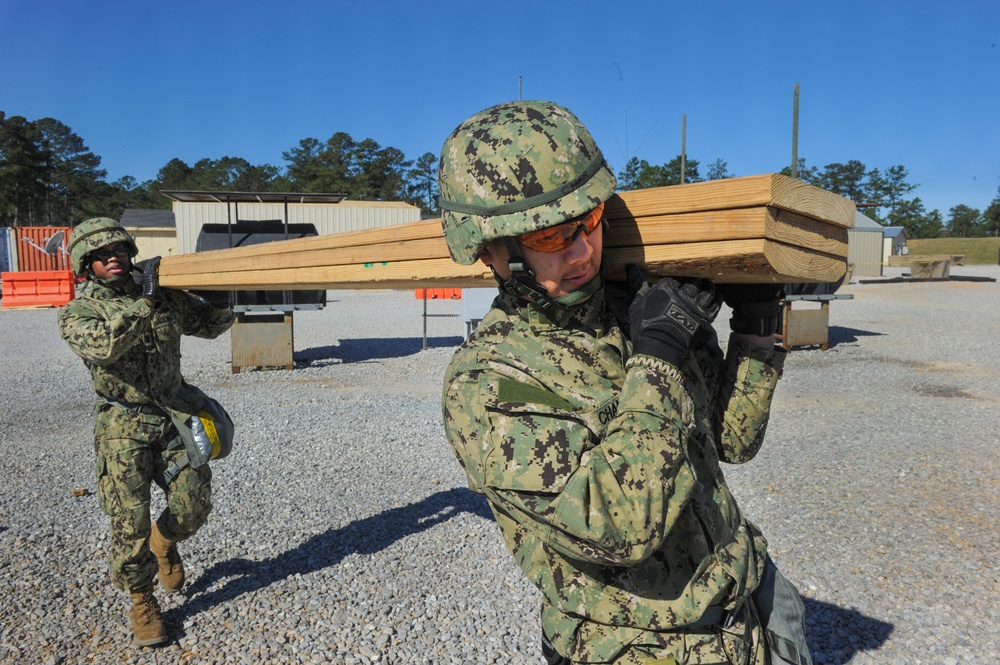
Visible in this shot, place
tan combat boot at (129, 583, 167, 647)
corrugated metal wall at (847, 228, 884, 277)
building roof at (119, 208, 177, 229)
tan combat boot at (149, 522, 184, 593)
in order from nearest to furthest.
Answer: tan combat boot at (129, 583, 167, 647), tan combat boot at (149, 522, 184, 593), building roof at (119, 208, 177, 229), corrugated metal wall at (847, 228, 884, 277)

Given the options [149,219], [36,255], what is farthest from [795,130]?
[149,219]

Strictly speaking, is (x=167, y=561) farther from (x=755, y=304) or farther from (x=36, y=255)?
(x=36, y=255)

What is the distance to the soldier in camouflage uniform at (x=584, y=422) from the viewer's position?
1467mm

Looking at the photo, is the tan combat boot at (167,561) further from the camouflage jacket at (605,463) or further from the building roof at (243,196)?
the building roof at (243,196)

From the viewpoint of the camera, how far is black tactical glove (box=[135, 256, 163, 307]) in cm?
411

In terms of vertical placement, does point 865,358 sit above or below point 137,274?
below

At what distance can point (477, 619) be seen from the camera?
4.11 meters

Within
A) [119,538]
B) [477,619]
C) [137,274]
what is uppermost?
[137,274]

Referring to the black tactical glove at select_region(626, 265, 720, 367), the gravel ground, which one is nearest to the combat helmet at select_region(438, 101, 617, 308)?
the black tactical glove at select_region(626, 265, 720, 367)

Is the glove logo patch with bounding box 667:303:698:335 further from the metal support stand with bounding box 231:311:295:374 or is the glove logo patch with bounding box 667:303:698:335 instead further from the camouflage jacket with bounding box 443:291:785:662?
the metal support stand with bounding box 231:311:295:374

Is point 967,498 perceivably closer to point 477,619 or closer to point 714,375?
point 477,619

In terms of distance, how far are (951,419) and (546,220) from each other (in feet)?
29.2

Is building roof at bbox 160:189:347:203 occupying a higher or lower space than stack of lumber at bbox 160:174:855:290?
higher

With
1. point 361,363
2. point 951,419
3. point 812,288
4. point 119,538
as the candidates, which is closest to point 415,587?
point 119,538
